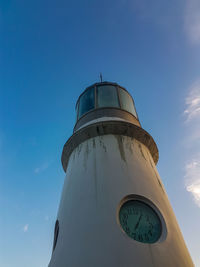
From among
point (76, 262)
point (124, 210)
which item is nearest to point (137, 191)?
point (124, 210)

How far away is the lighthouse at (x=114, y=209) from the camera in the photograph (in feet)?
13.1

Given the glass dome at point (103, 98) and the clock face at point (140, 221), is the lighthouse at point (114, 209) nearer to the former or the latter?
the clock face at point (140, 221)

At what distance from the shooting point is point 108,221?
4.43 m

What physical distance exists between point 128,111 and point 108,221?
18.9 feet

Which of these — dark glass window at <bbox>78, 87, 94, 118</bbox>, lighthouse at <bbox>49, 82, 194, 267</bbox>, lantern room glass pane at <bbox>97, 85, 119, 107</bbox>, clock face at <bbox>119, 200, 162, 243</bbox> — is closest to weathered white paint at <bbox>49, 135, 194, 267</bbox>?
lighthouse at <bbox>49, 82, 194, 267</bbox>

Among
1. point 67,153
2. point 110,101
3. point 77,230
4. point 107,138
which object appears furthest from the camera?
point 110,101

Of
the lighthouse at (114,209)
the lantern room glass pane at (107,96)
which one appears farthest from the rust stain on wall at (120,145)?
the lantern room glass pane at (107,96)

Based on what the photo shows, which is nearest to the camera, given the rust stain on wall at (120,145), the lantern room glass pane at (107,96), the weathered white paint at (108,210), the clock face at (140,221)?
the weathered white paint at (108,210)

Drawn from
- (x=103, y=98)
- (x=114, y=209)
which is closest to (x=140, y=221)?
(x=114, y=209)

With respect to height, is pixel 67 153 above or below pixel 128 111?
below

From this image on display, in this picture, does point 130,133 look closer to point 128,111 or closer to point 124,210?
point 128,111

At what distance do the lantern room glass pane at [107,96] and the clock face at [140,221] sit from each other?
16.6 feet

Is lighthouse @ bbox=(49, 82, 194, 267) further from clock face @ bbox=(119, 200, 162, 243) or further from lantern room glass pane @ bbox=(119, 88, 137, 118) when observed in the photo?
lantern room glass pane @ bbox=(119, 88, 137, 118)

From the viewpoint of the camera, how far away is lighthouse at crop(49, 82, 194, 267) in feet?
13.1
